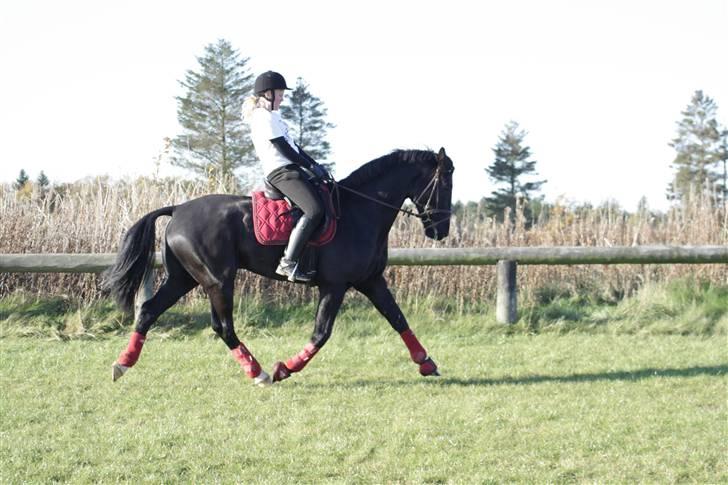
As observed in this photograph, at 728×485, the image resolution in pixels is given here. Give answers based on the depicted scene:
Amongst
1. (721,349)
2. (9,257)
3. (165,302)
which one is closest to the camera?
(165,302)

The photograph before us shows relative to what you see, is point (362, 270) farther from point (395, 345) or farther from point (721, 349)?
point (721, 349)

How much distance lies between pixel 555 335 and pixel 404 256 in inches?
76.9

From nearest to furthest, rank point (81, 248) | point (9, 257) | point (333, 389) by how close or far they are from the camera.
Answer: point (333, 389)
point (9, 257)
point (81, 248)

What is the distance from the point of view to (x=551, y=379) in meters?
7.00

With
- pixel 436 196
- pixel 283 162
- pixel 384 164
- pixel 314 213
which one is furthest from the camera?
pixel 384 164

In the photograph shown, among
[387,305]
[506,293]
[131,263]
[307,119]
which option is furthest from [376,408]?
[307,119]

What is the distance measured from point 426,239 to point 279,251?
464cm

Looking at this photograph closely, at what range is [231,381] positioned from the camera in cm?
693

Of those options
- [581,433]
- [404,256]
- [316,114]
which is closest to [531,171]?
[316,114]

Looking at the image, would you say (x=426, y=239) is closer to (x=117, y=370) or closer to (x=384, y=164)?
(x=384, y=164)

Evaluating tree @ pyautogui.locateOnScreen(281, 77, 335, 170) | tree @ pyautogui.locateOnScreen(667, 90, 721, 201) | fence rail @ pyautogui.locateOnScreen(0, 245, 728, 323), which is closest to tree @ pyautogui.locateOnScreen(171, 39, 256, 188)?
tree @ pyautogui.locateOnScreen(281, 77, 335, 170)

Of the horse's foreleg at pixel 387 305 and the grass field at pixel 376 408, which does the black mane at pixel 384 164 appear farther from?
the grass field at pixel 376 408

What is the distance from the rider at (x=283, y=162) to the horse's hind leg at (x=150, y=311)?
101 centimetres

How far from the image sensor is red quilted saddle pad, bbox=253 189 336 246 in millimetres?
6738
